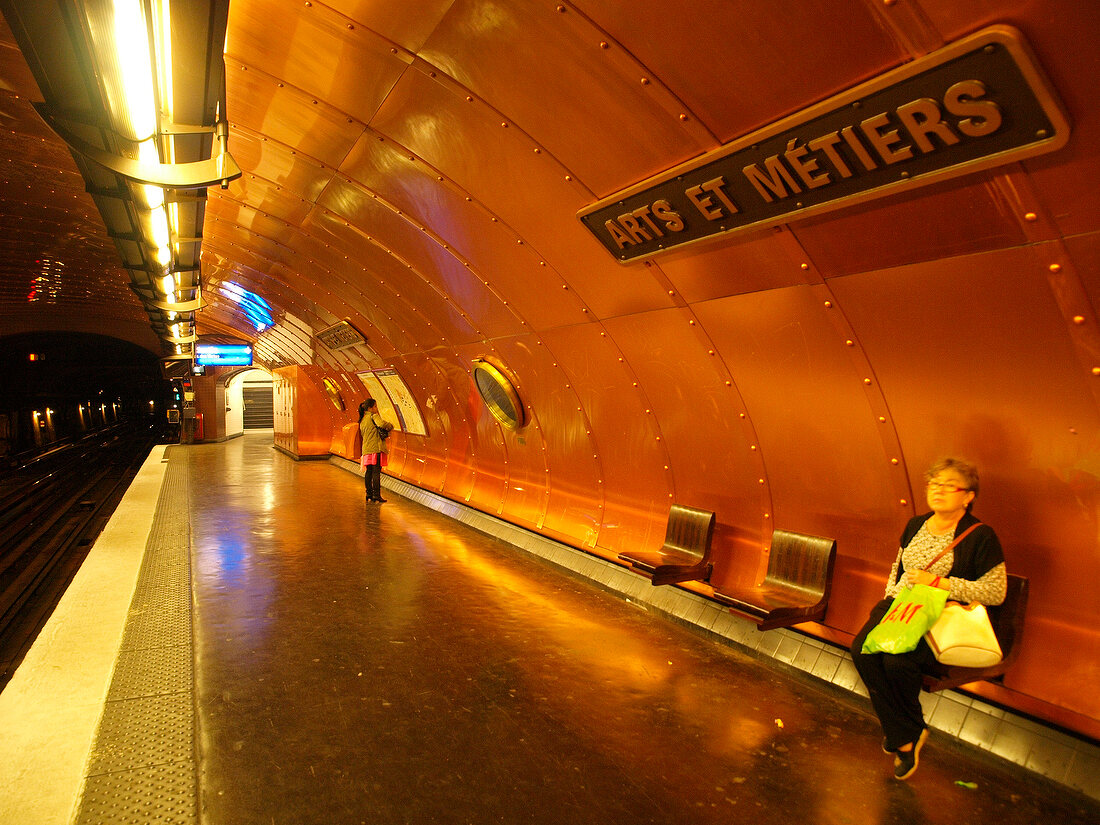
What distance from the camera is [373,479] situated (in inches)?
446

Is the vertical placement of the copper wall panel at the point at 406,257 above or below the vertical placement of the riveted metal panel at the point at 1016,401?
above

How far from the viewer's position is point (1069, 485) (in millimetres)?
3127

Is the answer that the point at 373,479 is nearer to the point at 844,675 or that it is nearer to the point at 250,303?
the point at 250,303

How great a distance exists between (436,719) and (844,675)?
98.3 inches

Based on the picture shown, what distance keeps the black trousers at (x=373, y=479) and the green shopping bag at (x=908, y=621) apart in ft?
30.3

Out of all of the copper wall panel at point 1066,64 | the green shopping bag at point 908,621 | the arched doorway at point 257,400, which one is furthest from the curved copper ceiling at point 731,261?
the arched doorway at point 257,400

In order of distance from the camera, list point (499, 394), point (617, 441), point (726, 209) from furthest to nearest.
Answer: point (499, 394) < point (617, 441) < point (726, 209)

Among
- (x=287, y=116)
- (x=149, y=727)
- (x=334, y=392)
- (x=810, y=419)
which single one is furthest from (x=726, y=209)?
(x=334, y=392)

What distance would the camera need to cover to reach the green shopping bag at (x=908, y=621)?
3.03 m

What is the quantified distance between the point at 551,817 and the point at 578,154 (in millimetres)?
3563

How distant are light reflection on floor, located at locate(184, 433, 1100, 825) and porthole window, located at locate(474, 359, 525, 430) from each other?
2.32 m

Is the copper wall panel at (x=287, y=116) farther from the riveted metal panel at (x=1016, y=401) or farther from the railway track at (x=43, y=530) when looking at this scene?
the railway track at (x=43, y=530)

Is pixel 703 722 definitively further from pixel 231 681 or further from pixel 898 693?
pixel 231 681

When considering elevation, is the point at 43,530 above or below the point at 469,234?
below
